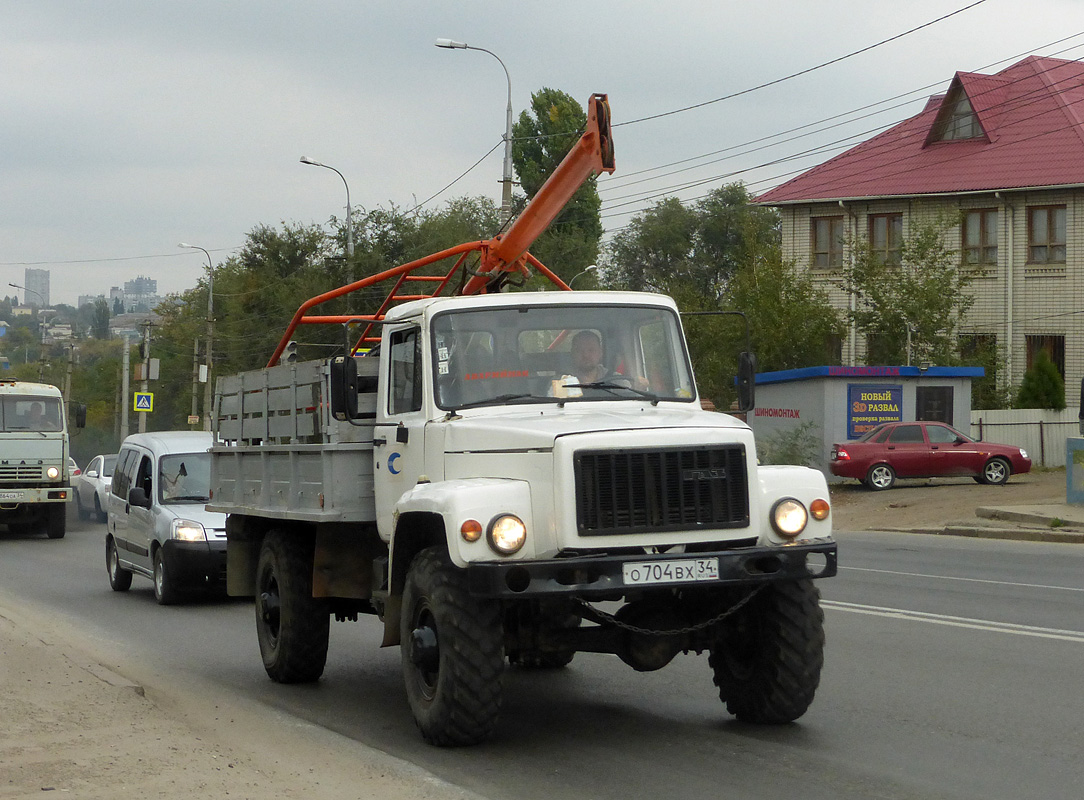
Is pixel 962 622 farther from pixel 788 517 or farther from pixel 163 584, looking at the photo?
pixel 163 584

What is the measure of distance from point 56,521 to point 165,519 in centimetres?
1264

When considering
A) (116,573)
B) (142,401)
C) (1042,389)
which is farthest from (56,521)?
(1042,389)

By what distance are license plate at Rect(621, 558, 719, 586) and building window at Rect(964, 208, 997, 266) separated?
40.6 meters

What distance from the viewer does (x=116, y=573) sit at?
54.1ft

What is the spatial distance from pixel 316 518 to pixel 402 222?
125 feet

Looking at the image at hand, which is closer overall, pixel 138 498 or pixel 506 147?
pixel 138 498

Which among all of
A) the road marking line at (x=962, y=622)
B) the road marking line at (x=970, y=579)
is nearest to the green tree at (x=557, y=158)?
the road marking line at (x=970, y=579)

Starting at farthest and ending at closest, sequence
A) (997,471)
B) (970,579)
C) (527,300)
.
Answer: (997,471) < (970,579) < (527,300)

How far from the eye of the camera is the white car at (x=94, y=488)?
99.7 feet

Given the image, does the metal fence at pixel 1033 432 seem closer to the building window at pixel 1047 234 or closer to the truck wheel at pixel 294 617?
the building window at pixel 1047 234

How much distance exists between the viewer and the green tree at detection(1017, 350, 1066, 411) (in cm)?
3969

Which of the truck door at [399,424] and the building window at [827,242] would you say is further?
the building window at [827,242]

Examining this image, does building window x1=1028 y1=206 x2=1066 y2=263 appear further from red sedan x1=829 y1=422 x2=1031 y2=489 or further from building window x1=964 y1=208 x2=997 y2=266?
red sedan x1=829 y1=422 x2=1031 y2=489

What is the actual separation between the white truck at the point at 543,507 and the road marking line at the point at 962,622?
3601 mm
